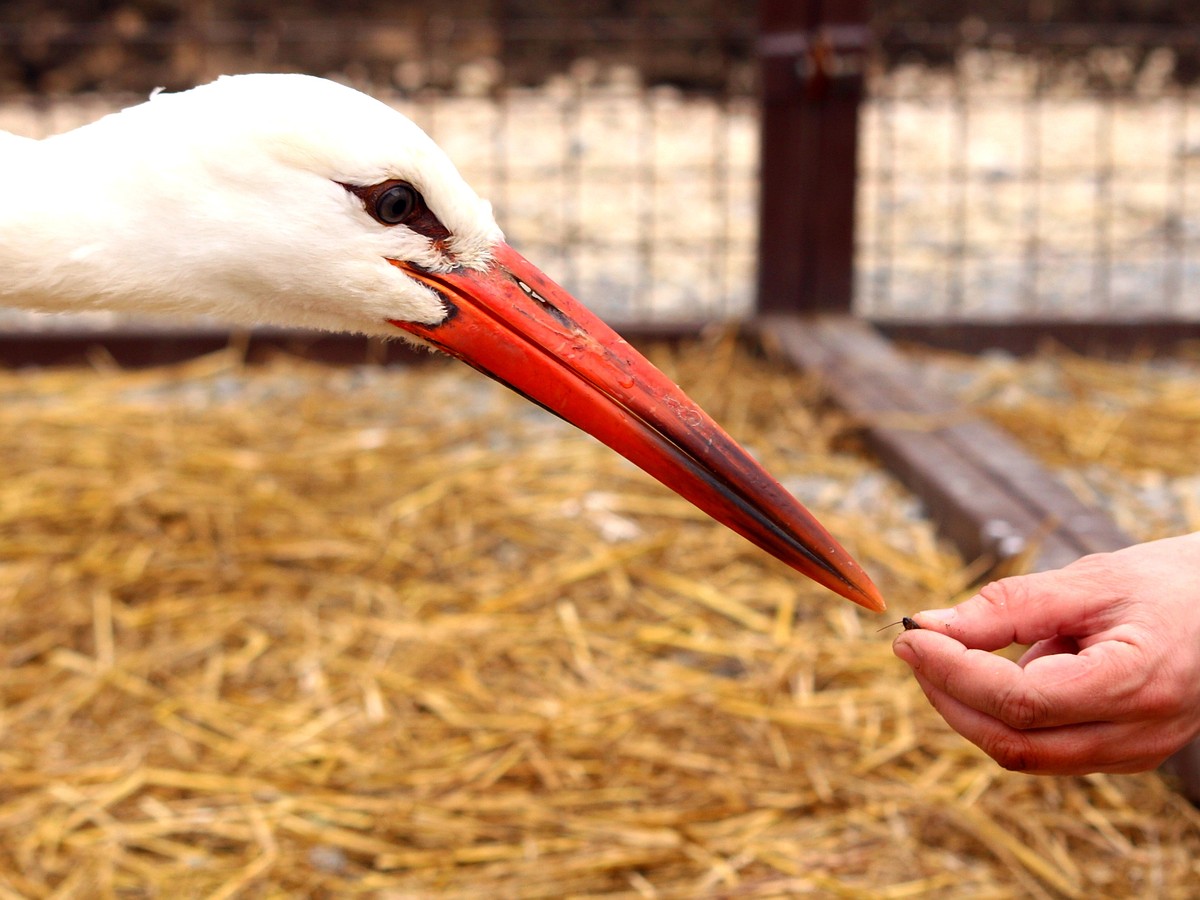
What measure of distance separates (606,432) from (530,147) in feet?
17.2

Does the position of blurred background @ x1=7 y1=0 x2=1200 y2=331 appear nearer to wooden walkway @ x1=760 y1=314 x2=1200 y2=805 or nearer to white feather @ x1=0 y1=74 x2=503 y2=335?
wooden walkway @ x1=760 y1=314 x2=1200 y2=805

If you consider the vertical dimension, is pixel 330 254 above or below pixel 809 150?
above

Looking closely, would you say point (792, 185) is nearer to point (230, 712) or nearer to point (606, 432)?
point (230, 712)

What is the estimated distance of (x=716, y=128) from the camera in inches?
259

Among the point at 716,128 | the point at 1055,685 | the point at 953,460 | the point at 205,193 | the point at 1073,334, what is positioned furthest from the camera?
the point at 716,128

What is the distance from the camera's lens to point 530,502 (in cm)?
314

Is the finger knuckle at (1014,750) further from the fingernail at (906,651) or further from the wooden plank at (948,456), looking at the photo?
the wooden plank at (948,456)

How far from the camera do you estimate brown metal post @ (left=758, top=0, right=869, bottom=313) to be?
384 cm

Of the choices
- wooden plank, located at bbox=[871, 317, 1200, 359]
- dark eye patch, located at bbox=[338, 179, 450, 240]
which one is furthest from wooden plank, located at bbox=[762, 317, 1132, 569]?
dark eye patch, located at bbox=[338, 179, 450, 240]

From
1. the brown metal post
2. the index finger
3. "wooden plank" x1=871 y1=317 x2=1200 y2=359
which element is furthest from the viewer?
"wooden plank" x1=871 y1=317 x2=1200 y2=359

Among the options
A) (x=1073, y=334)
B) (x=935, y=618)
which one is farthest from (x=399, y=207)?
(x=1073, y=334)

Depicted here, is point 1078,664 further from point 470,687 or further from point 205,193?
point 470,687

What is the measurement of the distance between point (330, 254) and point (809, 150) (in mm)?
2571

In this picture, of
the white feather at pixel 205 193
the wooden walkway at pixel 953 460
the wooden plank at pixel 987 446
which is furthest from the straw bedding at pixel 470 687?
the white feather at pixel 205 193
